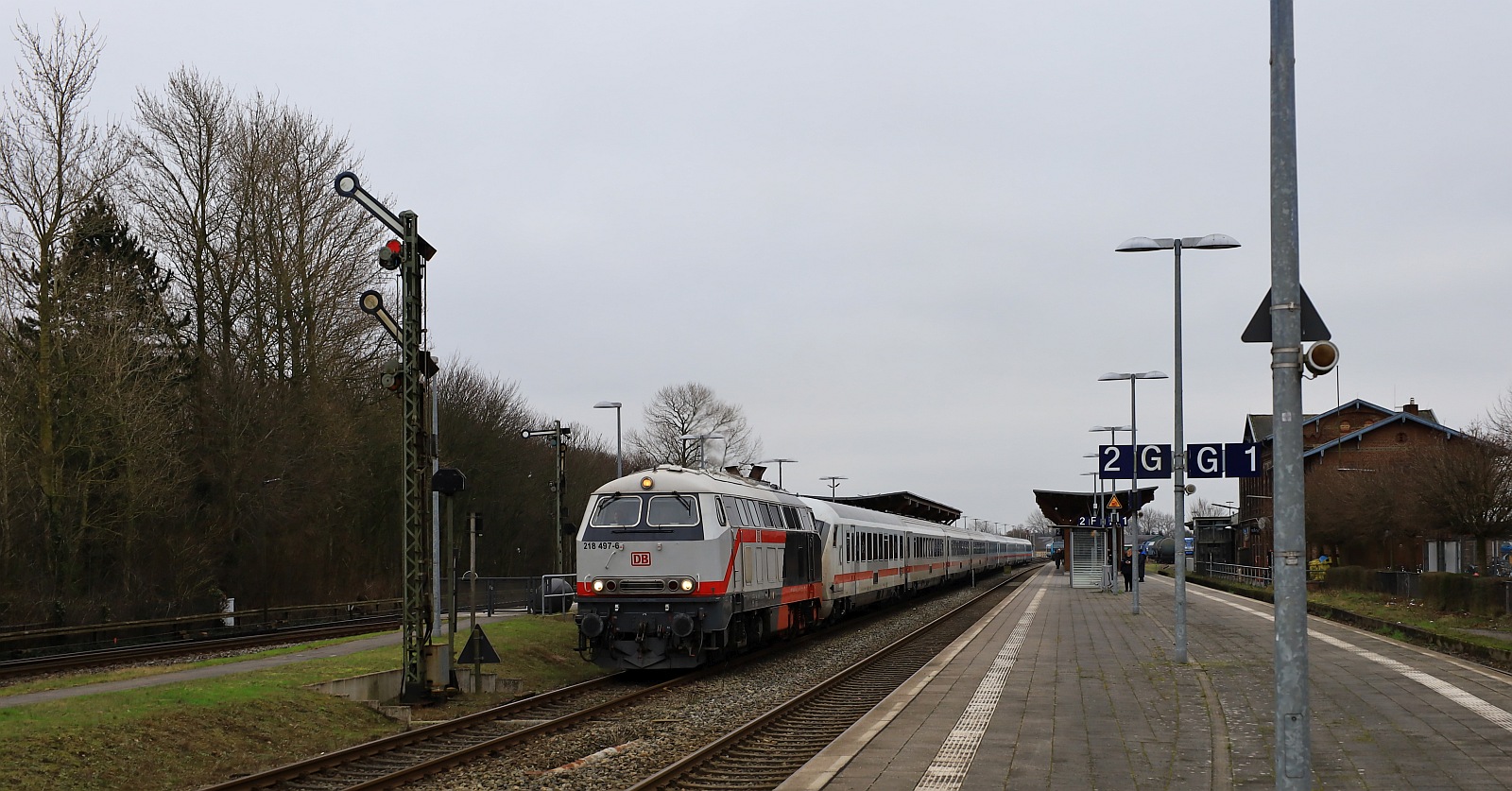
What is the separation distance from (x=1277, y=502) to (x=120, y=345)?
28202mm

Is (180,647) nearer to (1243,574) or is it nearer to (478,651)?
(478,651)

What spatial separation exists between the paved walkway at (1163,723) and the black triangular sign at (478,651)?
247 inches

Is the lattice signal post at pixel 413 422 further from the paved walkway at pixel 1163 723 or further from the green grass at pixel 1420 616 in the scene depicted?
the green grass at pixel 1420 616

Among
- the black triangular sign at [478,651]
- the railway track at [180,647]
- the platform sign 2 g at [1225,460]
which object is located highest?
the platform sign 2 g at [1225,460]

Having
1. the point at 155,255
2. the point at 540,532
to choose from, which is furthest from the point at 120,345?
the point at 540,532

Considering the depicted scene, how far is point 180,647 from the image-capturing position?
82.7 ft

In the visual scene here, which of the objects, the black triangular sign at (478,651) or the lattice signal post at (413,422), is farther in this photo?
the black triangular sign at (478,651)

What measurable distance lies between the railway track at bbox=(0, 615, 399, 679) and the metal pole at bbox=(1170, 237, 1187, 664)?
18.0m

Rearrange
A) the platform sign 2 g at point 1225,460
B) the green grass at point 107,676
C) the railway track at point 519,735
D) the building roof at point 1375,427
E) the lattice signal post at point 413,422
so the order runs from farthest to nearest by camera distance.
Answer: the building roof at point 1375,427 < the platform sign 2 g at point 1225,460 < the green grass at point 107,676 < the lattice signal post at point 413,422 < the railway track at point 519,735

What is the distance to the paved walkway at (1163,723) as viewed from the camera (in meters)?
9.29

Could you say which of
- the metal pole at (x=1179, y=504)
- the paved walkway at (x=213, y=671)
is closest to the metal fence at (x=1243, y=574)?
the metal pole at (x=1179, y=504)

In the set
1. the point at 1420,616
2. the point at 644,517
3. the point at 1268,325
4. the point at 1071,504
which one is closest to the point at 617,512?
the point at 644,517

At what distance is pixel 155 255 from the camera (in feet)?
113

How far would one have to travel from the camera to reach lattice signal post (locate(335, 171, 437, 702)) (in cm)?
1577
